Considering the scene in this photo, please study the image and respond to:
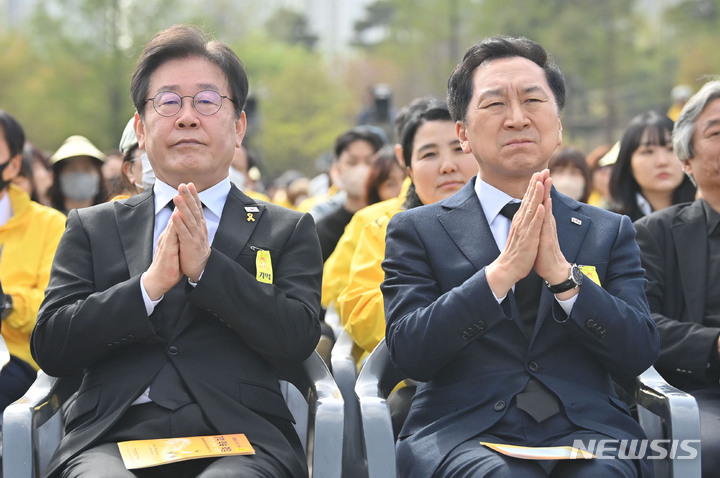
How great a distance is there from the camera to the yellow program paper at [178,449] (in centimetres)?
275

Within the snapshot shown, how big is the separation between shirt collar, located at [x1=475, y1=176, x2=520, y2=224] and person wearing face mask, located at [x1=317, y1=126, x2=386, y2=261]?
2.88 metres

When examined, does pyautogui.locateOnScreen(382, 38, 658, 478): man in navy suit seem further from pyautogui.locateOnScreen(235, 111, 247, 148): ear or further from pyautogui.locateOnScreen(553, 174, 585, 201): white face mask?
pyautogui.locateOnScreen(553, 174, 585, 201): white face mask

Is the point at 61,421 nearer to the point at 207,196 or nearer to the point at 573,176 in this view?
the point at 207,196

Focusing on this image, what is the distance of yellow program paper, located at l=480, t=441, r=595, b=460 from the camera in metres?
2.74

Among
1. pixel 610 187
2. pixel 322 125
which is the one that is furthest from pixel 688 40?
pixel 610 187

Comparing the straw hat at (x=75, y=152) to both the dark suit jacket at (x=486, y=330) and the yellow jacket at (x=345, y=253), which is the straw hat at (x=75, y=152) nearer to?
the yellow jacket at (x=345, y=253)

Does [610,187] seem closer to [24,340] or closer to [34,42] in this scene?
[24,340]

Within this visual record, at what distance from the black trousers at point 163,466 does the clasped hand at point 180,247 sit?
378 millimetres

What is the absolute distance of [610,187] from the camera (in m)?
5.65

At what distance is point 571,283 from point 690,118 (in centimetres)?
157

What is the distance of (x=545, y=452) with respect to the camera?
278 centimetres

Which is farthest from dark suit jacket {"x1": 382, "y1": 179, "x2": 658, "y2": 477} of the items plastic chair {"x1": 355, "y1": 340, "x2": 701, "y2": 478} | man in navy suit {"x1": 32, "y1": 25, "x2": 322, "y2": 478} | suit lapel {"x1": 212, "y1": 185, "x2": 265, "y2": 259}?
suit lapel {"x1": 212, "y1": 185, "x2": 265, "y2": 259}

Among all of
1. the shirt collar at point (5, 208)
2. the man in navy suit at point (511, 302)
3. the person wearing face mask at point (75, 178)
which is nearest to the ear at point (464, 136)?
the man in navy suit at point (511, 302)

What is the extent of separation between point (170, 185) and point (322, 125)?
147ft
